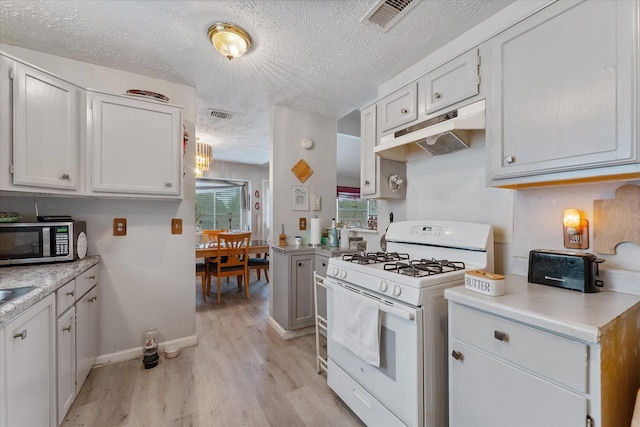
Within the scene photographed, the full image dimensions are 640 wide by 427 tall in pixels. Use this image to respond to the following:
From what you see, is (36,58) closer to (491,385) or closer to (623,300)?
(491,385)

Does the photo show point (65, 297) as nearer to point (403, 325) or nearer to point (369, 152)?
point (403, 325)

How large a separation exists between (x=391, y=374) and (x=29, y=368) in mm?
1611

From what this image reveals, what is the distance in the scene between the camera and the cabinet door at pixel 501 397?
89cm

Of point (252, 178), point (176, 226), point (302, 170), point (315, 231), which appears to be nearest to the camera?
point (176, 226)

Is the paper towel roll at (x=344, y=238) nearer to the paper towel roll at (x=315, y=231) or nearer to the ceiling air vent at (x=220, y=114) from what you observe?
the paper towel roll at (x=315, y=231)

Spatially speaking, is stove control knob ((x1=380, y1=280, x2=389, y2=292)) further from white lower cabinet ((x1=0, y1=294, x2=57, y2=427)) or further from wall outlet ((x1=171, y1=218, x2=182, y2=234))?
wall outlet ((x1=171, y1=218, x2=182, y2=234))

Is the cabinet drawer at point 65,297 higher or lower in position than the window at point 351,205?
lower

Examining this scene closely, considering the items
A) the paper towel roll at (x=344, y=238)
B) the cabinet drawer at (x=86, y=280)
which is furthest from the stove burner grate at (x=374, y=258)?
the cabinet drawer at (x=86, y=280)

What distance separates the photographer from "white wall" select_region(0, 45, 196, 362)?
2.13m

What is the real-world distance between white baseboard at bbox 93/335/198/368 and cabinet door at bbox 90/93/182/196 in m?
1.33

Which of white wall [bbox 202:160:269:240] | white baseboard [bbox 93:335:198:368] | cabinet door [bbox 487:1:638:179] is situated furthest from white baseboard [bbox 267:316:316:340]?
white wall [bbox 202:160:269:240]

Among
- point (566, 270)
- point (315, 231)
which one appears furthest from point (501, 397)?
point (315, 231)

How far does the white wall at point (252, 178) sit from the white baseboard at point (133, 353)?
12.7ft

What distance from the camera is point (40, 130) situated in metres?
1.68
